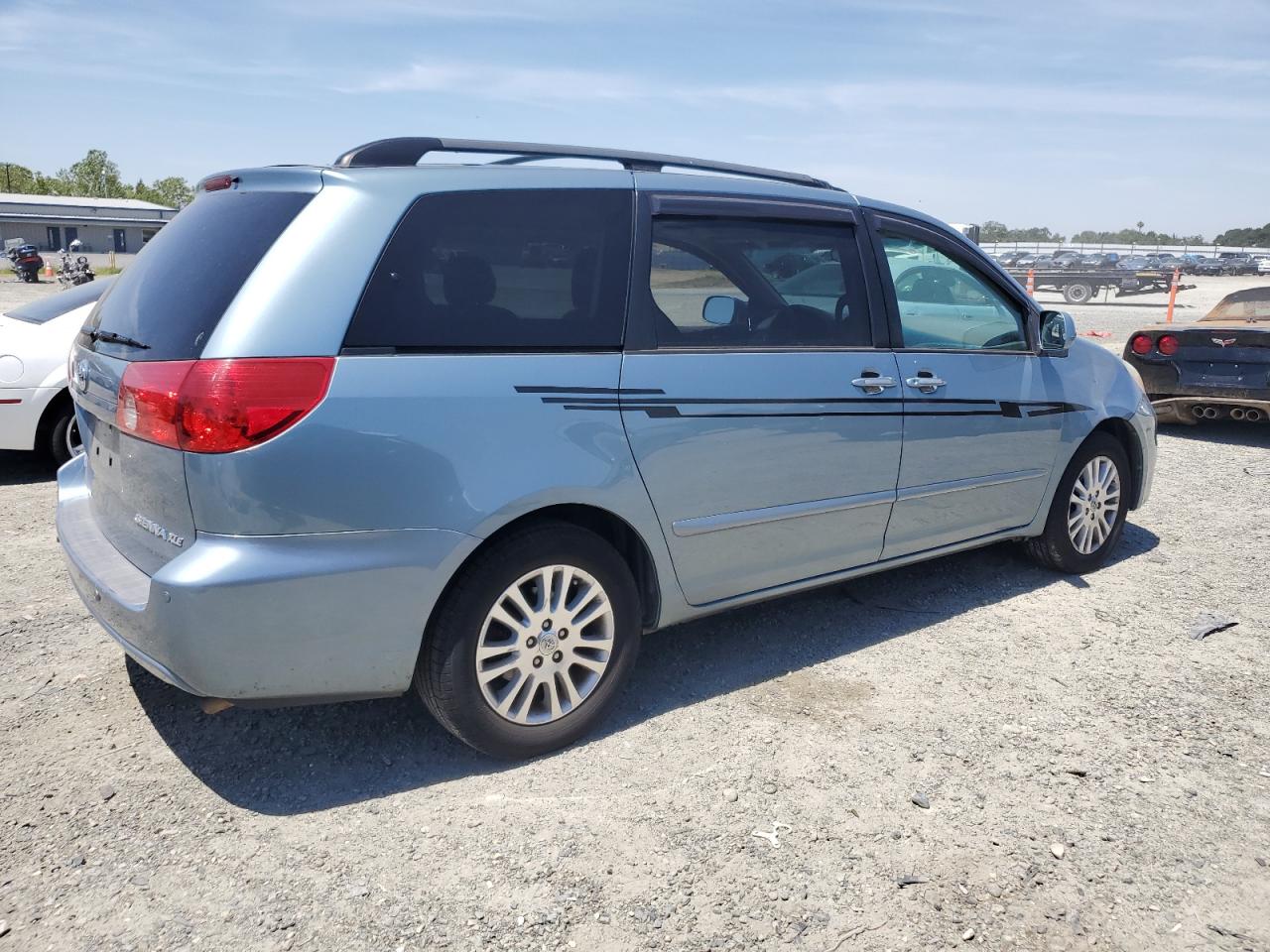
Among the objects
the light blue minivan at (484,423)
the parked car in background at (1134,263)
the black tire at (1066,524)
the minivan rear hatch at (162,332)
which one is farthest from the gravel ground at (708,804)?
the parked car in background at (1134,263)

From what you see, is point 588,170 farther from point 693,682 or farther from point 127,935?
point 127,935

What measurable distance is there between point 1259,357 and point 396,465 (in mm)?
8322

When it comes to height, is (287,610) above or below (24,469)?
above

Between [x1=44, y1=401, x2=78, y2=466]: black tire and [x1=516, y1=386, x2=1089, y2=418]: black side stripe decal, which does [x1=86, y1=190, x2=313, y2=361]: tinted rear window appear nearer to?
[x1=516, y1=386, x2=1089, y2=418]: black side stripe decal

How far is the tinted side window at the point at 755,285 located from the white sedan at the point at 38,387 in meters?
4.47

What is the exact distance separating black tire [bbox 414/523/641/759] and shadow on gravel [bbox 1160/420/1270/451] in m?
7.97

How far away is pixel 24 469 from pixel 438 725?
5194mm

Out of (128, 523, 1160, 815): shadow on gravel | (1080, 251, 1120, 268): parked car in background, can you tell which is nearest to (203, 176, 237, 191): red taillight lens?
(128, 523, 1160, 815): shadow on gravel

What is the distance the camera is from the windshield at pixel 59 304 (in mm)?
7129

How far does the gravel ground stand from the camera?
265cm

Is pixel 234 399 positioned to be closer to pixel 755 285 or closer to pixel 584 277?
pixel 584 277

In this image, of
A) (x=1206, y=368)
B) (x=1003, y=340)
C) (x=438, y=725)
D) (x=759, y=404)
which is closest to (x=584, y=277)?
(x=759, y=404)

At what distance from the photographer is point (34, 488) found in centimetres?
673

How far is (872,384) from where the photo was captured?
4.12m
